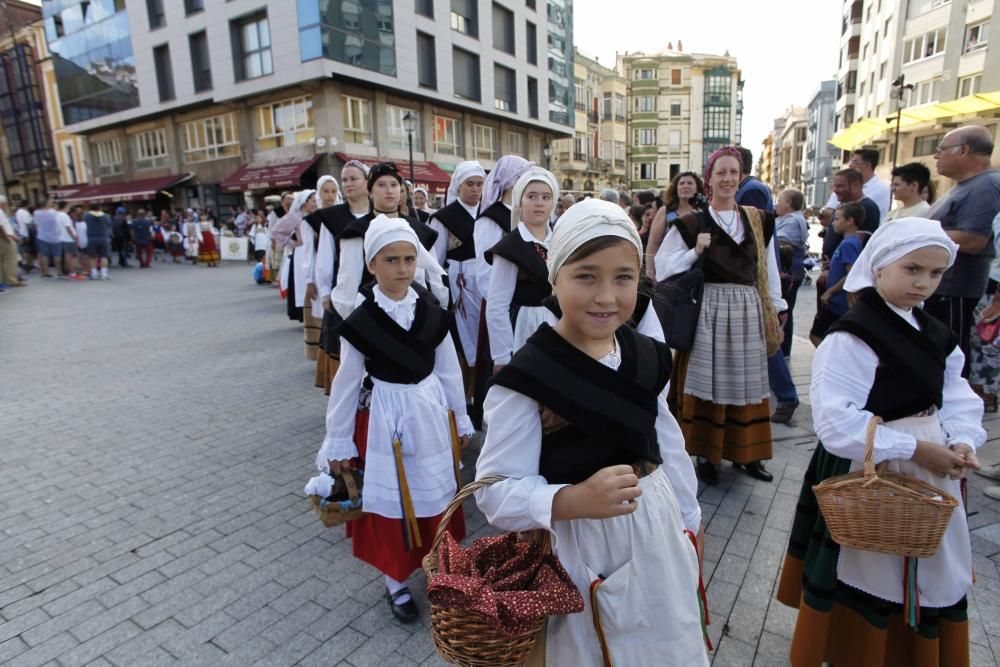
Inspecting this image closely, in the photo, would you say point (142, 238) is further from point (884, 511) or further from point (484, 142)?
point (884, 511)

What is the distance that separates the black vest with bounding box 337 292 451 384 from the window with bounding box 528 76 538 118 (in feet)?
110

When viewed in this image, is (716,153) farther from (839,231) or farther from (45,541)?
(45,541)

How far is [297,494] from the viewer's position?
3.99 metres

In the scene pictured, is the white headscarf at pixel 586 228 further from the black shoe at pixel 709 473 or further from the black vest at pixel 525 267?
the black shoe at pixel 709 473

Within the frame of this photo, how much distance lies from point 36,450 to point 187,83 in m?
27.7

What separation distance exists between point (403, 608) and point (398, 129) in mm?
26226

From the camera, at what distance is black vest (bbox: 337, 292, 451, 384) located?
2.76 m

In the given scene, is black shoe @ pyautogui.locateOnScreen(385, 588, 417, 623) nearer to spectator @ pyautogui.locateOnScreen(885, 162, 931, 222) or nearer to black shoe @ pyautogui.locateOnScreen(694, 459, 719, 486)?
black shoe @ pyautogui.locateOnScreen(694, 459, 719, 486)

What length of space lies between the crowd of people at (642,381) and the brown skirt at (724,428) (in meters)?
0.02

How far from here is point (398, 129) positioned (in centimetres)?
2608

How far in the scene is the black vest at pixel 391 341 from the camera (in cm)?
276

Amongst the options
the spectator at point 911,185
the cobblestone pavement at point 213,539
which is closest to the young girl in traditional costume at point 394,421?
the cobblestone pavement at point 213,539

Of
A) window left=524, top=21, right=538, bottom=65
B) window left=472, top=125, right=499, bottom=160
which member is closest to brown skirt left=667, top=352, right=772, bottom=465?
window left=472, top=125, right=499, bottom=160

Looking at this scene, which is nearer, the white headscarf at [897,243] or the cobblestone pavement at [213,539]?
the white headscarf at [897,243]
